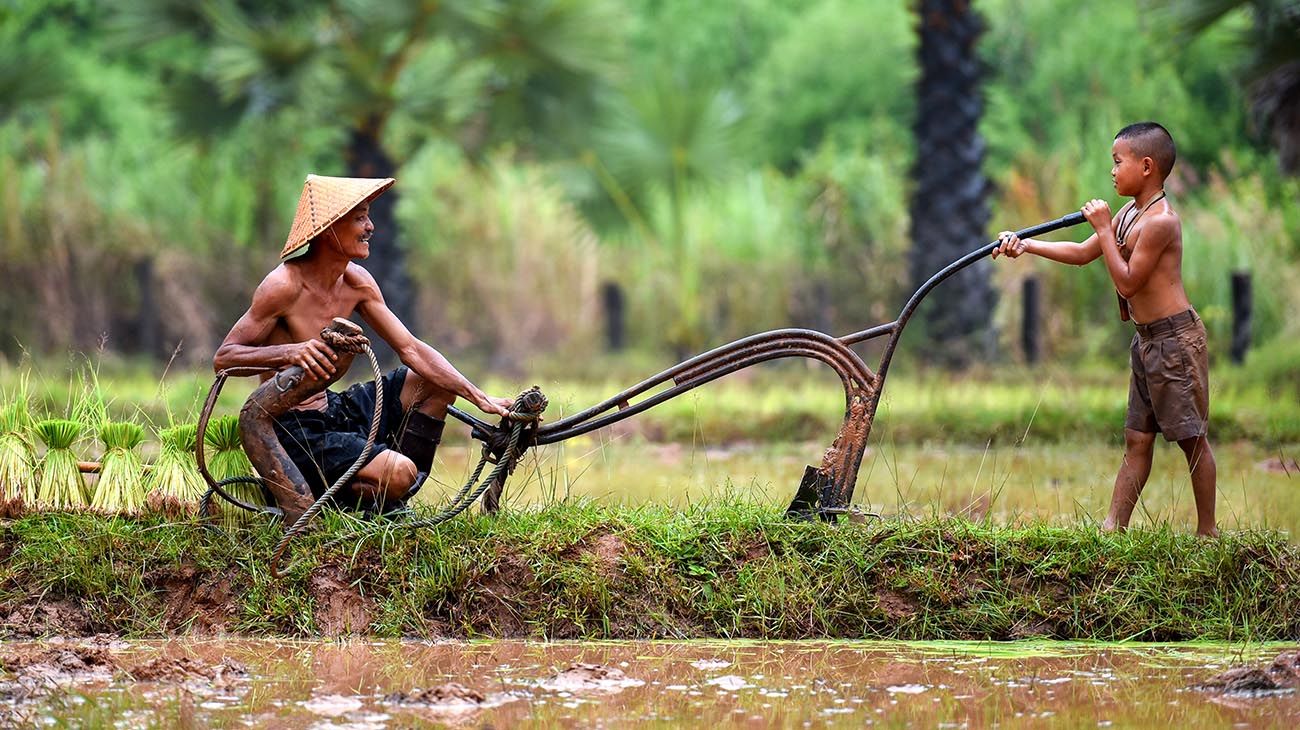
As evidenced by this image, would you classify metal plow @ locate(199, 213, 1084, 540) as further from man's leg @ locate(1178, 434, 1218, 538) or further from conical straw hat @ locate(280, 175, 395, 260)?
man's leg @ locate(1178, 434, 1218, 538)

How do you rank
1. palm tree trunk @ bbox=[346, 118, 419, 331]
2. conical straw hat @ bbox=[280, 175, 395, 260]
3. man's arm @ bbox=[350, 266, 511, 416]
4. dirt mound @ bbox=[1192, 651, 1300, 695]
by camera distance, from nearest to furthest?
dirt mound @ bbox=[1192, 651, 1300, 695], conical straw hat @ bbox=[280, 175, 395, 260], man's arm @ bbox=[350, 266, 511, 416], palm tree trunk @ bbox=[346, 118, 419, 331]

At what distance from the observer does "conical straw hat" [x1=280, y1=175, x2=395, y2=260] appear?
568 centimetres

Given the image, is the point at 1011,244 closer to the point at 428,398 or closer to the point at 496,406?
the point at 496,406

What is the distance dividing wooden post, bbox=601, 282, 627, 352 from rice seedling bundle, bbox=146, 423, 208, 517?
1157 cm

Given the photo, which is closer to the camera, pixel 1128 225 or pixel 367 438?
pixel 367 438

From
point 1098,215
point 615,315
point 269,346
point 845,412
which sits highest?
point 615,315

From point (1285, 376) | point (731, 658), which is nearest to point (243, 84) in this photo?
point (1285, 376)

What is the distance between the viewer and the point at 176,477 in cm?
603

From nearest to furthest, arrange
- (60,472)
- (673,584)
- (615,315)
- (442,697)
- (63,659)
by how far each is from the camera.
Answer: (442,697) → (63,659) → (673,584) → (60,472) → (615,315)

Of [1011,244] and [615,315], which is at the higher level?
[615,315]

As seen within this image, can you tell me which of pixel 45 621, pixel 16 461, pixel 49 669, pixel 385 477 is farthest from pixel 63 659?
pixel 16 461

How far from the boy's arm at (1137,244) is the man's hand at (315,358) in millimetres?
2563

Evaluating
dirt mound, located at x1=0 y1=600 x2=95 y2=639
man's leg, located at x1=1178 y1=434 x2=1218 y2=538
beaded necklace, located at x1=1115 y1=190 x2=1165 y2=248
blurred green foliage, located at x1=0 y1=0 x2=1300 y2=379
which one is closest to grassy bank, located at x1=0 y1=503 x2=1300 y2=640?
dirt mound, located at x1=0 y1=600 x2=95 y2=639

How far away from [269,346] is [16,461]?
1.12m
